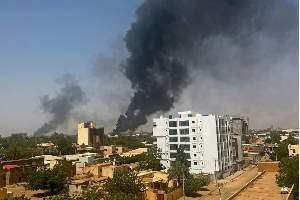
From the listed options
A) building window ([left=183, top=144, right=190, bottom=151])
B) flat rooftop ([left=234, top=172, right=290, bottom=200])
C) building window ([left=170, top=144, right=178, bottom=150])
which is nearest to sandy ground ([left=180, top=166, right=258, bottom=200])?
building window ([left=183, top=144, right=190, bottom=151])

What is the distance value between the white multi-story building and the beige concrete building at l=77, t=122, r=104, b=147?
73.2 metres

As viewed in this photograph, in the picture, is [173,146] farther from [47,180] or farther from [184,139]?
[47,180]

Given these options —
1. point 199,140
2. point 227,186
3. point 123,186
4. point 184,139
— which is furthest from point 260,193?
point 184,139

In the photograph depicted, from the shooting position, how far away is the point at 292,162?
30.0 meters

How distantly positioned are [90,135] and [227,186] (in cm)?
8952

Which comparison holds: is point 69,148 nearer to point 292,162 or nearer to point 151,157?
point 151,157

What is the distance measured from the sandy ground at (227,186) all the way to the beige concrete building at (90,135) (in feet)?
264

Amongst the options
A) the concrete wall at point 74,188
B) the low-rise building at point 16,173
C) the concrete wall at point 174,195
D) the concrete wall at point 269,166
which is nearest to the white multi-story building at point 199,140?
the concrete wall at point 269,166

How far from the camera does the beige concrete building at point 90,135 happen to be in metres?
124

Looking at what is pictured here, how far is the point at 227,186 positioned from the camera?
44594 millimetres

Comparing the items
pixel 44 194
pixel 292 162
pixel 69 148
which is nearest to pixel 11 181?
pixel 44 194

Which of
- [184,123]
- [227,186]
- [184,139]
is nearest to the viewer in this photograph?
[227,186]

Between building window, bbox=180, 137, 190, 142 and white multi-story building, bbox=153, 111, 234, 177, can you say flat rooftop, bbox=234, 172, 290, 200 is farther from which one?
building window, bbox=180, 137, 190, 142

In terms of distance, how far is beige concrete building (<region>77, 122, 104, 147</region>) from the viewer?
408ft
